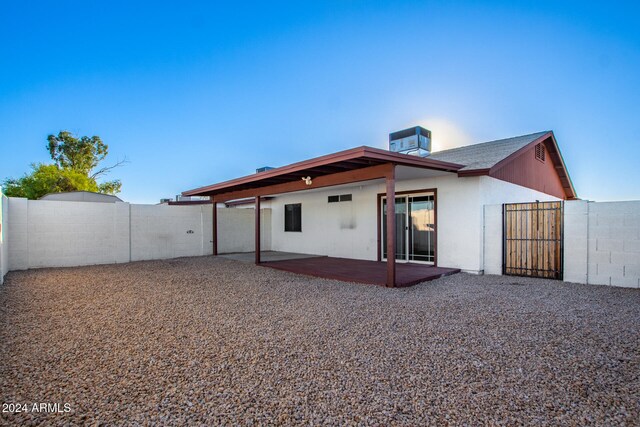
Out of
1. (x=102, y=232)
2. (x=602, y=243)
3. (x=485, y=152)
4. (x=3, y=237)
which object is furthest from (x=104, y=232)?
(x=602, y=243)

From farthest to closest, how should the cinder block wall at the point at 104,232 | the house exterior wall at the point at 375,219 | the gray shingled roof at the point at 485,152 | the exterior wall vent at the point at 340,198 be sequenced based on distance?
the exterior wall vent at the point at 340,198 < the cinder block wall at the point at 104,232 < the gray shingled roof at the point at 485,152 < the house exterior wall at the point at 375,219

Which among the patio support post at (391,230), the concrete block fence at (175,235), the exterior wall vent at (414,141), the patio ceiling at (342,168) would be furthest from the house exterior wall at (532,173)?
the patio support post at (391,230)

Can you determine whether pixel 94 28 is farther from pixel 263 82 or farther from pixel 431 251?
pixel 431 251

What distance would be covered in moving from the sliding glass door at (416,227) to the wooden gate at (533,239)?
169 cm

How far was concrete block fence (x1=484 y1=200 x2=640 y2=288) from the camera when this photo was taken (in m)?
5.77

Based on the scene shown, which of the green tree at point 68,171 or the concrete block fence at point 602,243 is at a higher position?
the green tree at point 68,171

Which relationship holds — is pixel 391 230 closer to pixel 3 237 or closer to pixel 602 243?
pixel 602 243

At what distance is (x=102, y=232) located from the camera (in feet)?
31.6

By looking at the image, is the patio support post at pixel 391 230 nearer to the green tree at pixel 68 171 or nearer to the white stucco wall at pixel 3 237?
the white stucco wall at pixel 3 237

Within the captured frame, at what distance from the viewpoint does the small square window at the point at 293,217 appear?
12.4 meters

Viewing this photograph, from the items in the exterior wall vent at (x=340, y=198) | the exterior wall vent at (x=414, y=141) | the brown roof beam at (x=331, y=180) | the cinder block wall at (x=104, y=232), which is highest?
the exterior wall vent at (x=414, y=141)

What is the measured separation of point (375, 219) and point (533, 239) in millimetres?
4079

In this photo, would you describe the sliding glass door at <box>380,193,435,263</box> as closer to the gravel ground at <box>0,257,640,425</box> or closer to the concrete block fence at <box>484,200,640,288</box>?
the concrete block fence at <box>484,200,640,288</box>

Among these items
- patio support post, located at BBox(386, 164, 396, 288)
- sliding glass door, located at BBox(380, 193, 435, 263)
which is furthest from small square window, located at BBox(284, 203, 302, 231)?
patio support post, located at BBox(386, 164, 396, 288)
